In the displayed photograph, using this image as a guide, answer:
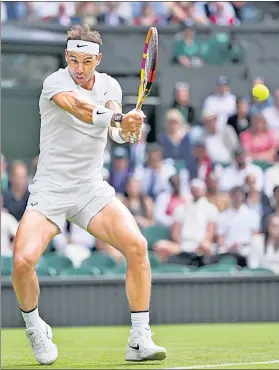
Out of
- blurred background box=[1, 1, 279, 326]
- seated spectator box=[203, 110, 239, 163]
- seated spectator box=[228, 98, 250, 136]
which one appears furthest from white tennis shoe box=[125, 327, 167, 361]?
seated spectator box=[228, 98, 250, 136]

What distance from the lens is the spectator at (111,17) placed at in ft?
54.2

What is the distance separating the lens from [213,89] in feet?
53.8

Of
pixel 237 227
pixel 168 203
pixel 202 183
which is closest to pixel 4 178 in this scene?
pixel 168 203

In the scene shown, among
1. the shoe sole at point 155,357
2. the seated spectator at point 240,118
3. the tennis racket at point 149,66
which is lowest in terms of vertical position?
the shoe sole at point 155,357

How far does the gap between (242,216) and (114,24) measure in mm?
4330

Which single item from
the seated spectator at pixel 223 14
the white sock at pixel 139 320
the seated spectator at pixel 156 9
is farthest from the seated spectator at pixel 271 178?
the white sock at pixel 139 320

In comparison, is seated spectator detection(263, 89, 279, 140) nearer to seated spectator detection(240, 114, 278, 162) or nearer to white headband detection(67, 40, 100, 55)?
seated spectator detection(240, 114, 278, 162)

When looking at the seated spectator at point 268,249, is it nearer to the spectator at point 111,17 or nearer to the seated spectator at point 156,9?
the seated spectator at point 156,9

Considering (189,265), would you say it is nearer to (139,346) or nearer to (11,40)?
(11,40)

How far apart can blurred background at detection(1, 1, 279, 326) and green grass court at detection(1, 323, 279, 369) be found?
523 millimetres

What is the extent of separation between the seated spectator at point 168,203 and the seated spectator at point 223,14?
331 centimetres

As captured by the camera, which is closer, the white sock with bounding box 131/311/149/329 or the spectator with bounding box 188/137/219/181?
the white sock with bounding box 131/311/149/329

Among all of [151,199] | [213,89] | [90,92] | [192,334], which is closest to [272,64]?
[213,89]

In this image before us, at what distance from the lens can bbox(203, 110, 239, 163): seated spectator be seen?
49.4 ft
